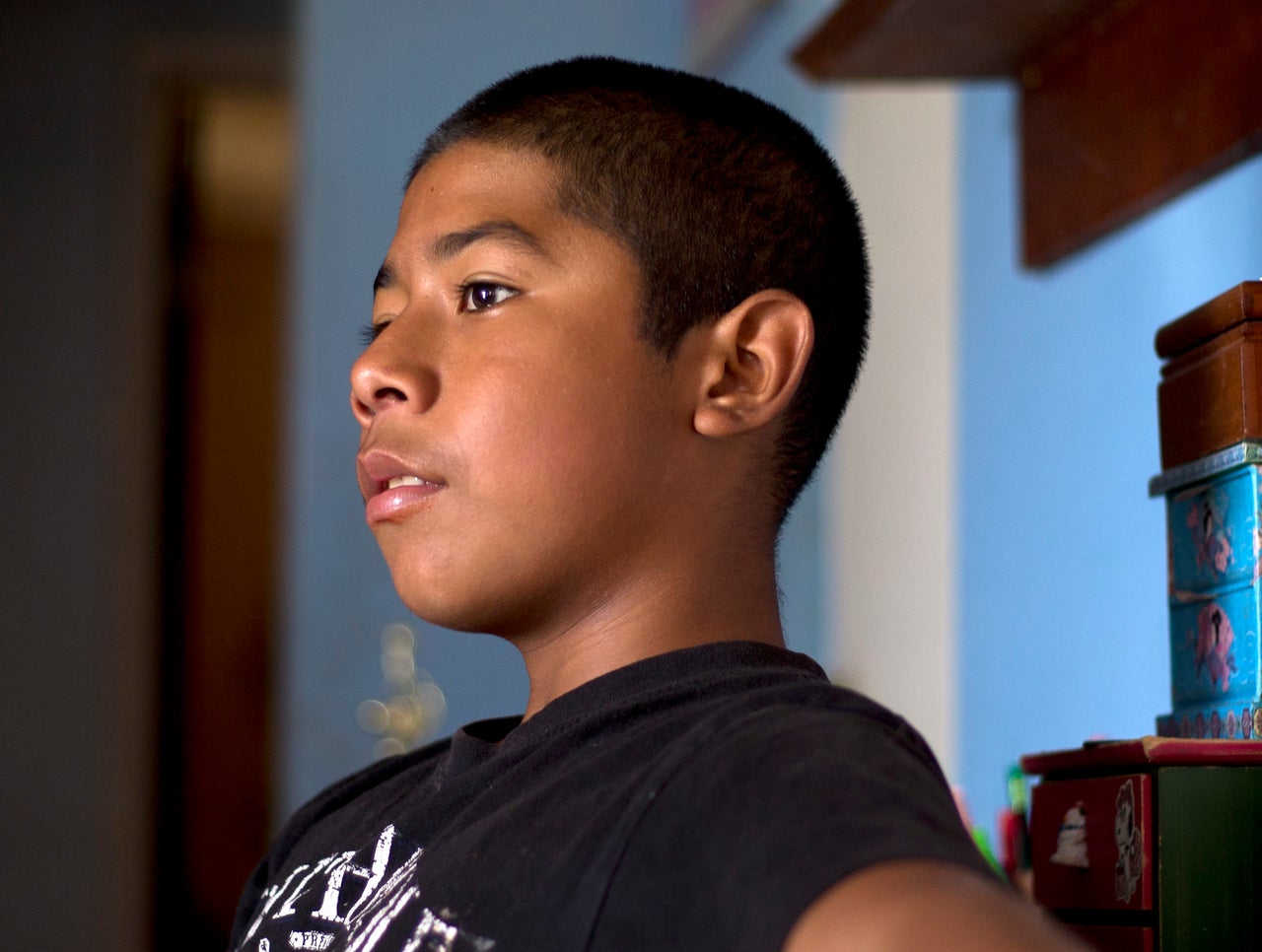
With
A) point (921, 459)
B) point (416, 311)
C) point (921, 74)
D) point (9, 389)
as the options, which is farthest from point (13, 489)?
point (416, 311)

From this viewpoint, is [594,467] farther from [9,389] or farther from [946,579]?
[9,389]

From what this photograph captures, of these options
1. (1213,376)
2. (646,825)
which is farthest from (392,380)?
(1213,376)

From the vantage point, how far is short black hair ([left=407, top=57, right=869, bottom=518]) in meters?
0.88

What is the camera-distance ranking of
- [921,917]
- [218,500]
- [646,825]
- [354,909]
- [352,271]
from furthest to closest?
[218,500], [352,271], [354,909], [646,825], [921,917]

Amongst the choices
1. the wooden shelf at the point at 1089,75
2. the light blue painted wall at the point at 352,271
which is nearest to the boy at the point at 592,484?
the wooden shelf at the point at 1089,75

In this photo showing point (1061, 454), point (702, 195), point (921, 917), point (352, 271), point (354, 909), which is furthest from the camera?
point (352, 271)

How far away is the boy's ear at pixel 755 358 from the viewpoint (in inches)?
34.0

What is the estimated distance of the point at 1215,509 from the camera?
32.5 inches

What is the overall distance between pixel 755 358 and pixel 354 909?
38 centimetres

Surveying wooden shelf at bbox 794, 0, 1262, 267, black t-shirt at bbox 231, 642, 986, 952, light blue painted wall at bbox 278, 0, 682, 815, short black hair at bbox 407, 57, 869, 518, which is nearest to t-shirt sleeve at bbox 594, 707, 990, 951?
black t-shirt at bbox 231, 642, 986, 952

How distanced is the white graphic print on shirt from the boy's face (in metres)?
0.14

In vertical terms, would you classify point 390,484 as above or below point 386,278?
below

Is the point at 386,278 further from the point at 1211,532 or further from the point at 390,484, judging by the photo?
the point at 1211,532

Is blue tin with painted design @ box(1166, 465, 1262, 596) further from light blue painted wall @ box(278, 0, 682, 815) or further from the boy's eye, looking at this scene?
light blue painted wall @ box(278, 0, 682, 815)
